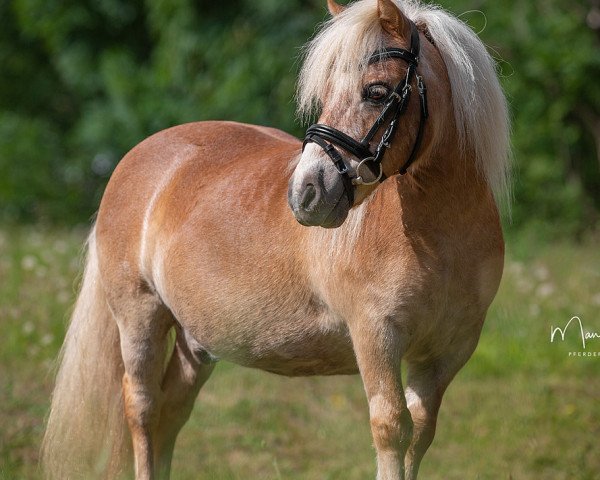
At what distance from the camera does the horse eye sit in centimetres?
285

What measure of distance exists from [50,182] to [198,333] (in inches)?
417

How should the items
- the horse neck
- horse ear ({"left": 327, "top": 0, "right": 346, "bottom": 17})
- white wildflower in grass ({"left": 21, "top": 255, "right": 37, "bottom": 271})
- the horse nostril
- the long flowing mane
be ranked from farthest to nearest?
white wildflower in grass ({"left": 21, "top": 255, "right": 37, "bottom": 271}) < horse ear ({"left": 327, "top": 0, "right": 346, "bottom": 17}) < the horse neck < the long flowing mane < the horse nostril

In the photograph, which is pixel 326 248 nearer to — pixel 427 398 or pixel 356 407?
pixel 427 398

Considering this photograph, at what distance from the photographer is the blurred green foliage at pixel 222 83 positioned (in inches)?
433

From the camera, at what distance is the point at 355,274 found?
121 inches

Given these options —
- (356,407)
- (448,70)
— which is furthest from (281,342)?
(356,407)

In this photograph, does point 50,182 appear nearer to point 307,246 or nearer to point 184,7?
point 184,7

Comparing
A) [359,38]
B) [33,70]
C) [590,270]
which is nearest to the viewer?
[359,38]

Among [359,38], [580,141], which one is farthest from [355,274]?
[580,141]

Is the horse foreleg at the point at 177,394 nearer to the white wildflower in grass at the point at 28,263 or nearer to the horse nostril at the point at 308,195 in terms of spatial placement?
the horse nostril at the point at 308,195

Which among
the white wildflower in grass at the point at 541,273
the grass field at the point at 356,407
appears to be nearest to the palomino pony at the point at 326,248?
the grass field at the point at 356,407

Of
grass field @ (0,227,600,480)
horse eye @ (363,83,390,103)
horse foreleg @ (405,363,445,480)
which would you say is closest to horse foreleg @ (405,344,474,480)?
horse foreleg @ (405,363,445,480)

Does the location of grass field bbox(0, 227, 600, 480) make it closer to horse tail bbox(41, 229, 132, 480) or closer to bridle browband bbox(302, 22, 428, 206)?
horse tail bbox(41, 229, 132, 480)

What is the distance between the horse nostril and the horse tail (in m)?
1.73
